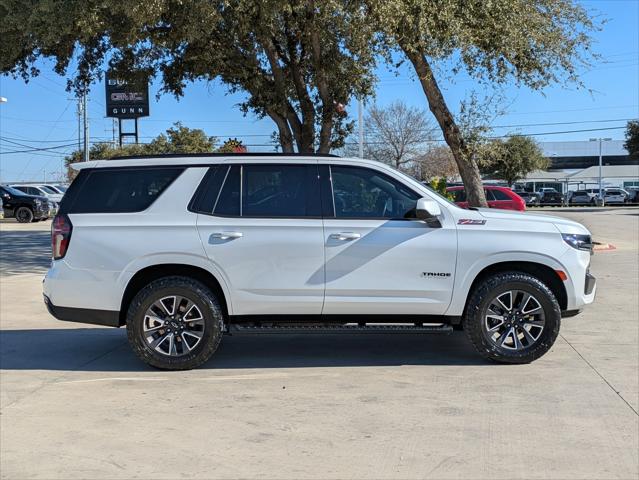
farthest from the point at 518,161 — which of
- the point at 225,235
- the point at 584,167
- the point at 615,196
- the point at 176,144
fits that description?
the point at 225,235

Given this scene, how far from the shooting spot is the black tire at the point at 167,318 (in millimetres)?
6312

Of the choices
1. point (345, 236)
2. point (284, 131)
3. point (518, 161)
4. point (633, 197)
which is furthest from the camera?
point (518, 161)

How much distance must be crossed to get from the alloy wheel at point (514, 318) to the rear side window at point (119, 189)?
328 centimetres

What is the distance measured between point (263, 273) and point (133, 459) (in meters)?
2.31

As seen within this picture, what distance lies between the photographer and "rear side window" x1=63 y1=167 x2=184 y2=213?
21.4 feet

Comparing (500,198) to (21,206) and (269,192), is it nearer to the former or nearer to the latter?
(269,192)

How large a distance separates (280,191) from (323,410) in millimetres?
2200

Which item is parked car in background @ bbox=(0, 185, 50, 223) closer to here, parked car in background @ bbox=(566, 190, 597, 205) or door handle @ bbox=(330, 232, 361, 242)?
door handle @ bbox=(330, 232, 361, 242)

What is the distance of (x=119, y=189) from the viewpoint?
6555 mm

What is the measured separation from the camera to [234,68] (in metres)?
17.6

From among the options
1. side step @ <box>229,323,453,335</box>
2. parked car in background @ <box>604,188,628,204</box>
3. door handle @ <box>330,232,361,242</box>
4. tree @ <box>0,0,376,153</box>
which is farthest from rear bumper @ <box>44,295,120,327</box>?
parked car in background @ <box>604,188,628,204</box>

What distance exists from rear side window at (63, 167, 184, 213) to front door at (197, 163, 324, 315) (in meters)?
0.56

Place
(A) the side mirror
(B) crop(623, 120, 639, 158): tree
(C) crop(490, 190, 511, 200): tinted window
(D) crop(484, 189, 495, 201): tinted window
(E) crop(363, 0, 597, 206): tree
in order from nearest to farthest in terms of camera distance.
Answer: (A) the side mirror
(E) crop(363, 0, 597, 206): tree
(C) crop(490, 190, 511, 200): tinted window
(D) crop(484, 189, 495, 201): tinted window
(B) crop(623, 120, 639, 158): tree

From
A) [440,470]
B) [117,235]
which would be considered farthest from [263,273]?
[440,470]
